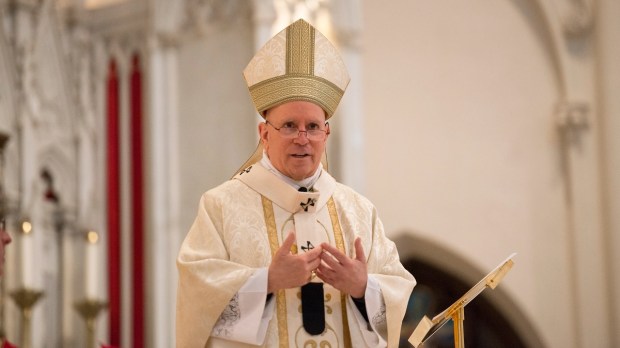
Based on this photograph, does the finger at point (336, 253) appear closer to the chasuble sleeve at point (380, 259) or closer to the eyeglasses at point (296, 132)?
the chasuble sleeve at point (380, 259)

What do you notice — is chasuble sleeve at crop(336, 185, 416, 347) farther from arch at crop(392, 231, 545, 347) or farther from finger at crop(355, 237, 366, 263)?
arch at crop(392, 231, 545, 347)

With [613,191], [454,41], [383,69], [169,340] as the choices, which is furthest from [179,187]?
[613,191]

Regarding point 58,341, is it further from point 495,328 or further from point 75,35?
point 495,328

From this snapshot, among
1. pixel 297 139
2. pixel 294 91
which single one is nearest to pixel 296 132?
pixel 297 139

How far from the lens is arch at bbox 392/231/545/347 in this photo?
9.07 meters

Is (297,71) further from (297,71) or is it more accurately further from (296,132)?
(296,132)

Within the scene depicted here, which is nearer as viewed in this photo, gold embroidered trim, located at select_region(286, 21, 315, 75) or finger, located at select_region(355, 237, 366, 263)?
finger, located at select_region(355, 237, 366, 263)

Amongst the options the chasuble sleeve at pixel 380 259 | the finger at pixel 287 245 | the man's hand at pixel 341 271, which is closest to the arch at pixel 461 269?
the chasuble sleeve at pixel 380 259

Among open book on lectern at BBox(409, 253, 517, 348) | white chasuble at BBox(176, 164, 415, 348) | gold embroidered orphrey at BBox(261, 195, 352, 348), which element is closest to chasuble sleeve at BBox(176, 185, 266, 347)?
white chasuble at BBox(176, 164, 415, 348)

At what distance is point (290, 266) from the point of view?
3475 mm

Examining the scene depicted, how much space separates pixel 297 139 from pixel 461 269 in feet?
19.3

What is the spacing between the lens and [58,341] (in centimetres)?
781

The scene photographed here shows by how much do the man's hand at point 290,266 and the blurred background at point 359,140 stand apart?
13.2ft

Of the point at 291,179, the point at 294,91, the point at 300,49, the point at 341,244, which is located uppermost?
the point at 300,49
